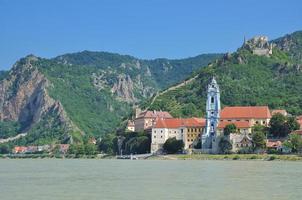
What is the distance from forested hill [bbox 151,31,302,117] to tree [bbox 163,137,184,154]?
34422mm

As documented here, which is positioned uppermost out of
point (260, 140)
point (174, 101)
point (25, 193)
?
point (174, 101)

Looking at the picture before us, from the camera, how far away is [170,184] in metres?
52.2

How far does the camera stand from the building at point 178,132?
138 m

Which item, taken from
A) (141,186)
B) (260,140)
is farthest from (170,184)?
(260,140)

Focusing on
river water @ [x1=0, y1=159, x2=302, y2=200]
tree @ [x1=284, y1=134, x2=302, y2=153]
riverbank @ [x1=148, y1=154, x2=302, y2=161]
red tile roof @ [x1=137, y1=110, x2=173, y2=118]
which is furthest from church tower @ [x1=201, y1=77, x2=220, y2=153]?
river water @ [x1=0, y1=159, x2=302, y2=200]

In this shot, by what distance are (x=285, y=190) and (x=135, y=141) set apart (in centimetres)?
9542

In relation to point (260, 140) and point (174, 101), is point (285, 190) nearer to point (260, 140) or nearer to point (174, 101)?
point (260, 140)

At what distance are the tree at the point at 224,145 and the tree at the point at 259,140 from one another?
657 centimetres

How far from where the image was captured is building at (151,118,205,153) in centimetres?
13775

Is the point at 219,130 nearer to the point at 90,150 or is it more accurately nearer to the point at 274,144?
the point at 274,144

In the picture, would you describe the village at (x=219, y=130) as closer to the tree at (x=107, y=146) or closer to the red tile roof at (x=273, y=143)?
the red tile roof at (x=273, y=143)

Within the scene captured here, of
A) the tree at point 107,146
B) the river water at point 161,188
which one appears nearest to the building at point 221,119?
the tree at point 107,146

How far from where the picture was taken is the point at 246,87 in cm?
18175

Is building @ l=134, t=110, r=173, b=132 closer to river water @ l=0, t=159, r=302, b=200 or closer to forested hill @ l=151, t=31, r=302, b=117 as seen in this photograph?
forested hill @ l=151, t=31, r=302, b=117
